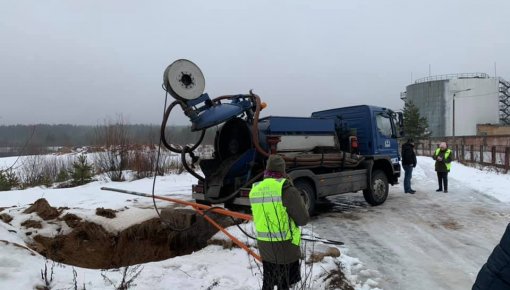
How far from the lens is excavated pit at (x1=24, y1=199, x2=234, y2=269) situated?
7.71 m

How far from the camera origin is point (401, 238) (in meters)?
7.70

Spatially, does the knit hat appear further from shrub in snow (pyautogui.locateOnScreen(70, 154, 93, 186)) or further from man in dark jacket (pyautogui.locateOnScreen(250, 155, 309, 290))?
shrub in snow (pyautogui.locateOnScreen(70, 154, 93, 186))

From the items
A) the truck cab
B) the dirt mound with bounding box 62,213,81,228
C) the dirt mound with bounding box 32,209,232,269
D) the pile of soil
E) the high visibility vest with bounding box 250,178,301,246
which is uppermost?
the truck cab

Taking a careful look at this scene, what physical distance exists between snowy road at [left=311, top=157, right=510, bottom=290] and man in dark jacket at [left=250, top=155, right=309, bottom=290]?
1.84 m

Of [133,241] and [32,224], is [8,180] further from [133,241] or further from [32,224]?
[133,241]

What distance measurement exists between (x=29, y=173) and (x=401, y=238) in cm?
1548

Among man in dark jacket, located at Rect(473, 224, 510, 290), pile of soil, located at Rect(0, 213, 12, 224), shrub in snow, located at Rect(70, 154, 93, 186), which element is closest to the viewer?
man in dark jacket, located at Rect(473, 224, 510, 290)

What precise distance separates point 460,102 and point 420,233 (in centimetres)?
6873

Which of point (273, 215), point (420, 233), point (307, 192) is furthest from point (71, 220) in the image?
point (420, 233)

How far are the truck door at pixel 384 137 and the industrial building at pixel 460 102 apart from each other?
6081 cm

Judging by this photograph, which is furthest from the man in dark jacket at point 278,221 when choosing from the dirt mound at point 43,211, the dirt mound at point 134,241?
the dirt mound at point 43,211

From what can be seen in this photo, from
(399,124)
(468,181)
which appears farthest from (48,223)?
(468,181)

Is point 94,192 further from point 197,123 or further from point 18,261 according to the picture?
point 18,261

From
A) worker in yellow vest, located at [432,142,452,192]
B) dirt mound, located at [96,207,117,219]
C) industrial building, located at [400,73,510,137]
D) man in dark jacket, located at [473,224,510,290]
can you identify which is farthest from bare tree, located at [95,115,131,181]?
industrial building, located at [400,73,510,137]
